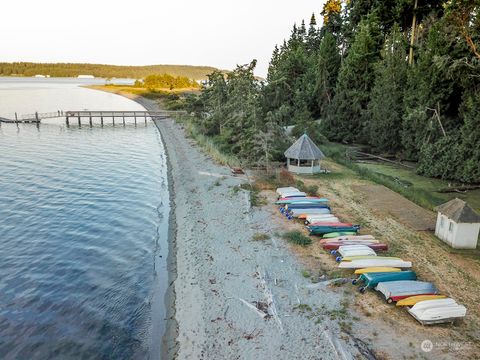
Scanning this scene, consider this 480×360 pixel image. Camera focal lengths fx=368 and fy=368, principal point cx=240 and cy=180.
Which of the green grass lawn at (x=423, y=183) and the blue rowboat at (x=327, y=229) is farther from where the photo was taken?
the green grass lawn at (x=423, y=183)

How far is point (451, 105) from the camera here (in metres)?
32.7

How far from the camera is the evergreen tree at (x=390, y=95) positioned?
3819 centimetres

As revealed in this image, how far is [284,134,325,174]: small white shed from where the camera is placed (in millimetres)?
29016

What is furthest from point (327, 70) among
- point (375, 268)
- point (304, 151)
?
point (375, 268)

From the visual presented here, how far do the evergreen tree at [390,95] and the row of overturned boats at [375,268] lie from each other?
22.3m

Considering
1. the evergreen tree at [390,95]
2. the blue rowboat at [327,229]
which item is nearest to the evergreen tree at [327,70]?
the evergreen tree at [390,95]

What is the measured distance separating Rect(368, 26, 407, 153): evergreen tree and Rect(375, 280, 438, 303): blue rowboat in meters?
28.6

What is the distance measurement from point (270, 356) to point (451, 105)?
30.8 metres

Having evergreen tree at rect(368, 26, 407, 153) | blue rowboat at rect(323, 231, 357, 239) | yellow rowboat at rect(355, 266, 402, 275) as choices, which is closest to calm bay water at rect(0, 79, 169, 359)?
yellow rowboat at rect(355, 266, 402, 275)

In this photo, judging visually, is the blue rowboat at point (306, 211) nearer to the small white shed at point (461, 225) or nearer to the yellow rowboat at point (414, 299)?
the small white shed at point (461, 225)

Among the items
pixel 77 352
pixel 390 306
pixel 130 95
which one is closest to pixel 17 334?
pixel 77 352

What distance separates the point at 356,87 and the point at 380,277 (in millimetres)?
36215

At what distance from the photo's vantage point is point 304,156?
1139 inches

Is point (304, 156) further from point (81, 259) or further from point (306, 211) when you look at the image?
point (81, 259)
